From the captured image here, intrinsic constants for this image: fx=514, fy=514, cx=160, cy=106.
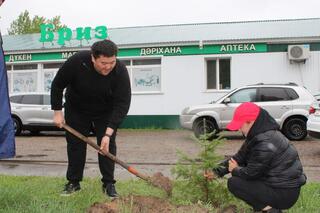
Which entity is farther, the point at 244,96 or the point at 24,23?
the point at 24,23

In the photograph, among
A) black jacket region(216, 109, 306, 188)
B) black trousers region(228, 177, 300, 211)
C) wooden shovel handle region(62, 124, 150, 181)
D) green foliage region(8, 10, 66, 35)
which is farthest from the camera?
green foliage region(8, 10, 66, 35)

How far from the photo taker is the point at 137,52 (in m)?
21.4

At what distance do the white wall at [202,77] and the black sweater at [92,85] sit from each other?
48.8 feet

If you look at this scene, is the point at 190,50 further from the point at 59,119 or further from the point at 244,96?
the point at 59,119

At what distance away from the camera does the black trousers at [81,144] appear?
6004mm

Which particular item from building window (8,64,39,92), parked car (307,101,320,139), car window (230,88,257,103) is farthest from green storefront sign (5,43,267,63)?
parked car (307,101,320,139)

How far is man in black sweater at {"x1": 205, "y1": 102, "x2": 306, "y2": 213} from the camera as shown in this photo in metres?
4.59

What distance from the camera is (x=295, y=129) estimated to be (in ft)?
50.9

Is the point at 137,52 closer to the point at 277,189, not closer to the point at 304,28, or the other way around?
the point at 304,28

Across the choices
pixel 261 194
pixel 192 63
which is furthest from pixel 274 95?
pixel 261 194

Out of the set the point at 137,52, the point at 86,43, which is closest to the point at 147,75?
the point at 137,52

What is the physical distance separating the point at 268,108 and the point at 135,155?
531 cm

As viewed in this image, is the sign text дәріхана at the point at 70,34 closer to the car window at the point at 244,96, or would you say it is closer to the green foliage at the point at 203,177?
the car window at the point at 244,96

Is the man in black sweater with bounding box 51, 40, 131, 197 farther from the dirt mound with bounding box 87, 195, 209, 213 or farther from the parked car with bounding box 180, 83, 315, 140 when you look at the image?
the parked car with bounding box 180, 83, 315, 140
